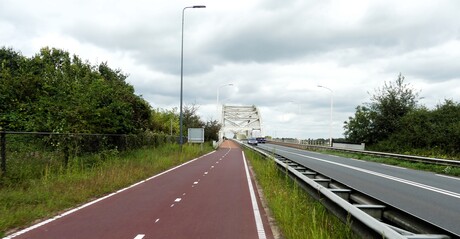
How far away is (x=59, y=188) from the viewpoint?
11.6m

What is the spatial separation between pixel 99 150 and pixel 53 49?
4548 centimetres

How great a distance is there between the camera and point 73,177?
44.9 feet

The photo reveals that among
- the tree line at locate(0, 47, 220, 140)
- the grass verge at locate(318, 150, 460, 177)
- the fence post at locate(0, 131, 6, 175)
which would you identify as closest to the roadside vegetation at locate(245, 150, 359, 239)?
the fence post at locate(0, 131, 6, 175)

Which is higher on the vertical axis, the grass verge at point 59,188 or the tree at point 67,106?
the tree at point 67,106

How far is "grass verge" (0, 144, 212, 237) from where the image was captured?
8.53 meters

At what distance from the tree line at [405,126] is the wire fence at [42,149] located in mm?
25933

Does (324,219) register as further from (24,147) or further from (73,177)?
(24,147)

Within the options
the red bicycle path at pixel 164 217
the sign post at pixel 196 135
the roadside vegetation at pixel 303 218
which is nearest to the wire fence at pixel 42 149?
the red bicycle path at pixel 164 217

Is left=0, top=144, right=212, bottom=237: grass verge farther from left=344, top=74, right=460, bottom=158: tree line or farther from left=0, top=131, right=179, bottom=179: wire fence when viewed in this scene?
left=344, top=74, right=460, bottom=158: tree line

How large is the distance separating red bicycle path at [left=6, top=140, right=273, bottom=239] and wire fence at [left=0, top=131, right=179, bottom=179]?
11.0 feet

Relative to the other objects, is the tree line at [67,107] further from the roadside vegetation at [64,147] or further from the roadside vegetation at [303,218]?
the roadside vegetation at [303,218]

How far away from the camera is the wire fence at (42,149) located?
40.9ft

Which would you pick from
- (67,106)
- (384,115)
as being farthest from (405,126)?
(67,106)

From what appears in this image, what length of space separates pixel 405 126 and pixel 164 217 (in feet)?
128
